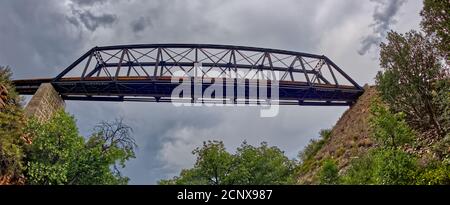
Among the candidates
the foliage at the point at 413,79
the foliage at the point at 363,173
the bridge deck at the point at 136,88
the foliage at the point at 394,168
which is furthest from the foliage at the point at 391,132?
the bridge deck at the point at 136,88

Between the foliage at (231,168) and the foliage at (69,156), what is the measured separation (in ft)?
23.0

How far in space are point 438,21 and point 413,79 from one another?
447 cm

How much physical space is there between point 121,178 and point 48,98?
51.5 feet

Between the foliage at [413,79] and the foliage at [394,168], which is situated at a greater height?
the foliage at [413,79]

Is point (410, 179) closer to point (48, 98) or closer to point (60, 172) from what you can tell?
point (60, 172)

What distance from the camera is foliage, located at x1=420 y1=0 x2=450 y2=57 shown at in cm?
2159

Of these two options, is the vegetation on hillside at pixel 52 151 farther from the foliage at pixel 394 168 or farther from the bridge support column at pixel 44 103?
the foliage at pixel 394 168

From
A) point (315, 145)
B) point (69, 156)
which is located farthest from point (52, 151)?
point (315, 145)

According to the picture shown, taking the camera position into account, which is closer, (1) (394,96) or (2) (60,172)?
(2) (60,172)

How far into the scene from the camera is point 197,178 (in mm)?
28906

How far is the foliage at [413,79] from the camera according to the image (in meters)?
25.1

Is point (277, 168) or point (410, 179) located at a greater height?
point (277, 168)

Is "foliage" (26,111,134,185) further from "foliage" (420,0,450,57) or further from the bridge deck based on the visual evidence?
"foliage" (420,0,450,57)
